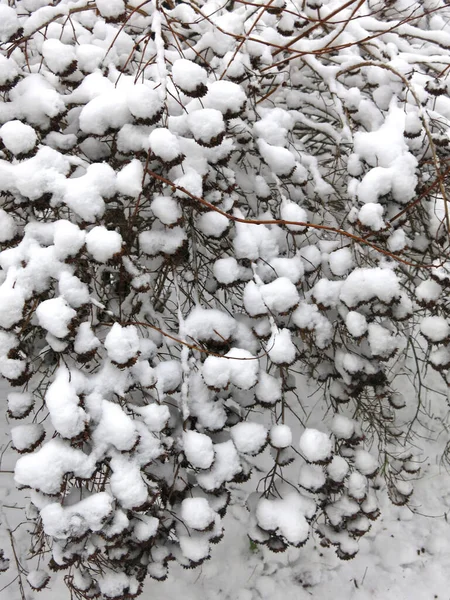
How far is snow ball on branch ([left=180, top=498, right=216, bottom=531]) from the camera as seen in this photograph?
1819 millimetres

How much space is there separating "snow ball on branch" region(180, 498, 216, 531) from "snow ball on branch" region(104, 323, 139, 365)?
2.17 feet

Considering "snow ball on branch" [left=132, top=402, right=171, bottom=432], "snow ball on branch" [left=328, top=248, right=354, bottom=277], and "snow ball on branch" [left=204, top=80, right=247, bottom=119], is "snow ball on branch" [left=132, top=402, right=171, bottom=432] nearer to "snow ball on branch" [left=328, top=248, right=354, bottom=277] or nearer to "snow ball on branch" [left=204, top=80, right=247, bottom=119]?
"snow ball on branch" [left=328, top=248, right=354, bottom=277]

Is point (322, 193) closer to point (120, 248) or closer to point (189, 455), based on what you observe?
point (120, 248)

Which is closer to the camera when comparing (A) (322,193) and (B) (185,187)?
(B) (185,187)

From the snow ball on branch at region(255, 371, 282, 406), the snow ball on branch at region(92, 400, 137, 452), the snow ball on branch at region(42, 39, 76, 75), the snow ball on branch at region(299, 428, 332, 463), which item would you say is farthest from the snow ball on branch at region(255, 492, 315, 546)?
the snow ball on branch at region(42, 39, 76, 75)

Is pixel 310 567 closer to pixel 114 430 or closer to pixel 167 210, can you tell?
pixel 114 430

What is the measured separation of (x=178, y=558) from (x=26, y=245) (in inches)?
59.7

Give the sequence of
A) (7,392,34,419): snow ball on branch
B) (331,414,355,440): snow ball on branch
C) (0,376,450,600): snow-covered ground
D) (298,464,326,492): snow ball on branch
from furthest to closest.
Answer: (0,376,450,600): snow-covered ground → (331,414,355,440): snow ball on branch → (298,464,326,492): snow ball on branch → (7,392,34,419): snow ball on branch

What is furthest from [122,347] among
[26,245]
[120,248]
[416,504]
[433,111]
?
[416,504]

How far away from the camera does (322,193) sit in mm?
2244

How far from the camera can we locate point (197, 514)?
5.99 feet

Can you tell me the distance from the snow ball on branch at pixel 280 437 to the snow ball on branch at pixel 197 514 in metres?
0.36

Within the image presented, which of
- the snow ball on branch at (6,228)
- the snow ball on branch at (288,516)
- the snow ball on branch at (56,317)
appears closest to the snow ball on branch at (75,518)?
the snow ball on branch at (56,317)

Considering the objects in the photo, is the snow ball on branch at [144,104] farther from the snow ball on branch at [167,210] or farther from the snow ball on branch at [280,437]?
the snow ball on branch at [280,437]
